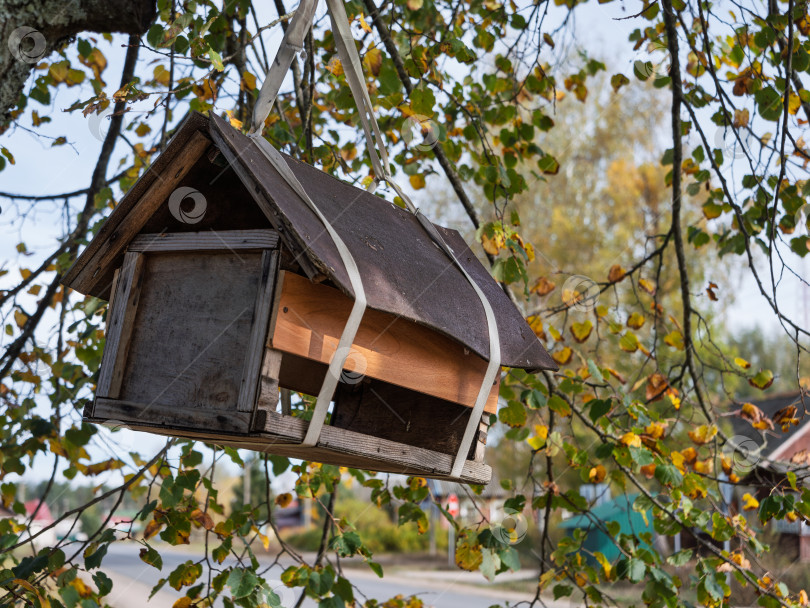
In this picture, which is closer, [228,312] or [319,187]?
[228,312]

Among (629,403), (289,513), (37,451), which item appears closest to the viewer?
(629,403)

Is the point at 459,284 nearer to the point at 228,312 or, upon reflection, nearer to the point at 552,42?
the point at 228,312

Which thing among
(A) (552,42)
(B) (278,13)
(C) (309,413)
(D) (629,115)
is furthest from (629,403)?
(D) (629,115)

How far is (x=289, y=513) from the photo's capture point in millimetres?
27906

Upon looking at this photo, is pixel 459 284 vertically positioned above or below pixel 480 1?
below

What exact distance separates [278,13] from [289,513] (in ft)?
88.2

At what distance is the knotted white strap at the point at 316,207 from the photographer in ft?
4.41

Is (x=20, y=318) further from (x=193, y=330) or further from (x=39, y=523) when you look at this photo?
(x=39, y=523)

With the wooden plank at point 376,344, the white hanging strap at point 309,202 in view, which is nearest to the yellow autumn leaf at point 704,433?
the wooden plank at point 376,344

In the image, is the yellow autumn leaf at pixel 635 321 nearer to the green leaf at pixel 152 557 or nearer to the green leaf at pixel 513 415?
the green leaf at pixel 513 415

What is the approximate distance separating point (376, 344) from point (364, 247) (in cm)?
21

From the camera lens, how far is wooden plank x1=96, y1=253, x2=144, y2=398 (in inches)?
60.0

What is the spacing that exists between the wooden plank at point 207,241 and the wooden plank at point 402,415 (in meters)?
0.72

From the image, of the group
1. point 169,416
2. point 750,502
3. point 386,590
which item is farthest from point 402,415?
point 386,590
